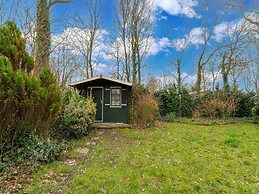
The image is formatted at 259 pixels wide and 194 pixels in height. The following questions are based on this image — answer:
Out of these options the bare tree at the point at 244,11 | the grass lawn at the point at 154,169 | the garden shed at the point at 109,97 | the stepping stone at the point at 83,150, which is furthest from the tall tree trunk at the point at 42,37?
the bare tree at the point at 244,11

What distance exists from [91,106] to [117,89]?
9.20 feet

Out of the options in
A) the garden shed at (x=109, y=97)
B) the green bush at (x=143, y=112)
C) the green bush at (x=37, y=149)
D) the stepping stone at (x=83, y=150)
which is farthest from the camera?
the garden shed at (x=109, y=97)

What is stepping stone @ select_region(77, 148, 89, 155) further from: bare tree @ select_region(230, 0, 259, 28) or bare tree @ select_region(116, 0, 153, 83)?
bare tree @ select_region(230, 0, 259, 28)

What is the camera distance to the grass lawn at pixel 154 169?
405cm

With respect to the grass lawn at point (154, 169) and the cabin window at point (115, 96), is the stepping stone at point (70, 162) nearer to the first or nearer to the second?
the grass lawn at point (154, 169)

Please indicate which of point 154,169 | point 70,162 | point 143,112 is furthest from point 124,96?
point 154,169

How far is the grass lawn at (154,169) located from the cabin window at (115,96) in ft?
15.4

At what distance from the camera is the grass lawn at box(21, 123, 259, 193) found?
13.3ft

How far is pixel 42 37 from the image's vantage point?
7859 mm

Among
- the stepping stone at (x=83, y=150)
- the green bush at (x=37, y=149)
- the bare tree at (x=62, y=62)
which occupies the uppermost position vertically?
the bare tree at (x=62, y=62)

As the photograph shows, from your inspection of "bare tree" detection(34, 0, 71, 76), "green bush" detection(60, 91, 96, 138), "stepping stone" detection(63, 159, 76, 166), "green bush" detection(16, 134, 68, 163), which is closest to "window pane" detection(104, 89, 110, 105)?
"green bush" detection(60, 91, 96, 138)

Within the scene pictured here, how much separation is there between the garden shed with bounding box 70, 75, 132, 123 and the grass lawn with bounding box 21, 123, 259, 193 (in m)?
4.45

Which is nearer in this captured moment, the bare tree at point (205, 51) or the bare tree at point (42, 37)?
the bare tree at point (42, 37)

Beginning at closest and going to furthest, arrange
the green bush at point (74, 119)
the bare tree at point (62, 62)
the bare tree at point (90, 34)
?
the green bush at point (74, 119) < the bare tree at point (62, 62) < the bare tree at point (90, 34)
